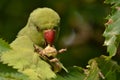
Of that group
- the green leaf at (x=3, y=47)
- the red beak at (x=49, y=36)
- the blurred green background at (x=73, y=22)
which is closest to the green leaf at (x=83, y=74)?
the red beak at (x=49, y=36)

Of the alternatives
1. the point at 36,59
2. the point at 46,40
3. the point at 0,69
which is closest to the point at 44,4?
the point at 46,40

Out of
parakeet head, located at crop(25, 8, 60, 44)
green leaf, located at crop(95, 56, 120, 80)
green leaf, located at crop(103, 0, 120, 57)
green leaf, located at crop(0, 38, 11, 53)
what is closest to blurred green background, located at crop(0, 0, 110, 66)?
parakeet head, located at crop(25, 8, 60, 44)

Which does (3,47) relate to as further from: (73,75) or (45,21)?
(45,21)

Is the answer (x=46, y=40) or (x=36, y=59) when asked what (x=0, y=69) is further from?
(x=46, y=40)

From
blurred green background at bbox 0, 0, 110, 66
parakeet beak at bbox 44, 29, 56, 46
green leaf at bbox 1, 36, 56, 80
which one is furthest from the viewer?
blurred green background at bbox 0, 0, 110, 66

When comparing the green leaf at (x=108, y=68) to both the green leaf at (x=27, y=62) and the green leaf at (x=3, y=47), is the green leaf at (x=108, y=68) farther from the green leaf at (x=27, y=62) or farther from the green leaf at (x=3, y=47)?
the green leaf at (x=3, y=47)

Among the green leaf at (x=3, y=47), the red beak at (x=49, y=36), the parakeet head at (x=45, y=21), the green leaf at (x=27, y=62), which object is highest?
the parakeet head at (x=45, y=21)

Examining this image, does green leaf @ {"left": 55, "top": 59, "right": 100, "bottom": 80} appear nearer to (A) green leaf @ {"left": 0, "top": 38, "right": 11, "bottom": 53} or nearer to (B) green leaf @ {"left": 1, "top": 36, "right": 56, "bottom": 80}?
(B) green leaf @ {"left": 1, "top": 36, "right": 56, "bottom": 80}
